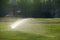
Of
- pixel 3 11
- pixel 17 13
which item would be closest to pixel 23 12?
pixel 17 13

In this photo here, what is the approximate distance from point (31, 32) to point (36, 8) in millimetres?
196

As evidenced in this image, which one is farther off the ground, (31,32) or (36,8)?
(36,8)

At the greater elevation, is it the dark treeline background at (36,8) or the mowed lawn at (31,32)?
the dark treeline background at (36,8)

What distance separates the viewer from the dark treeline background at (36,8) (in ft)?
3.16

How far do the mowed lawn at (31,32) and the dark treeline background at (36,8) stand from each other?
0.06 meters

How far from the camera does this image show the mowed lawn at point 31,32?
910mm

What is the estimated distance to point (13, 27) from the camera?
0.95 metres

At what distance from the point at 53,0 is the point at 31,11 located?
0.20 meters

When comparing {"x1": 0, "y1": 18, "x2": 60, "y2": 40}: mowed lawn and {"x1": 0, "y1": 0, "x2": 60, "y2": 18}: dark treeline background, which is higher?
{"x1": 0, "y1": 0, "x2": 60, "y2": 18}: dark treeline background

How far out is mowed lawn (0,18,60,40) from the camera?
91 cm

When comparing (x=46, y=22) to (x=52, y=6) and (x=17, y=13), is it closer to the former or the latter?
(x=52, y=6)

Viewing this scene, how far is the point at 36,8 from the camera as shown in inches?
38.2

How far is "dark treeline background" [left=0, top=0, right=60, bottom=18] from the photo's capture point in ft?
3.16

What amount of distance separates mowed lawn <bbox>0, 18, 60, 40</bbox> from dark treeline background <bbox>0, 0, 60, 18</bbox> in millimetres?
55
